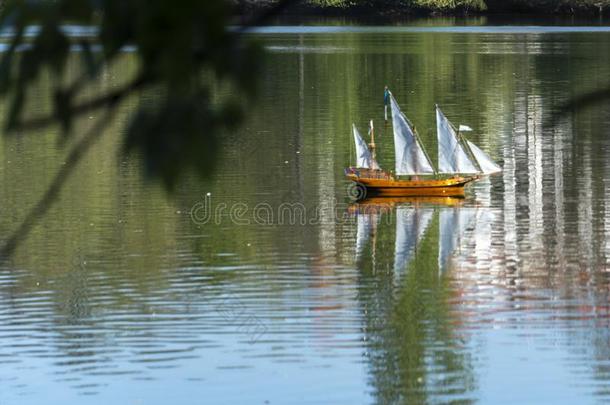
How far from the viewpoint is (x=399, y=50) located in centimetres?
11006

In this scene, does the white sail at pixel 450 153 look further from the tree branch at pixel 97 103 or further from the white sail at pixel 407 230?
the tree branch at pixel 97 103

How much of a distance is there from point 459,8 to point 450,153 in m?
128

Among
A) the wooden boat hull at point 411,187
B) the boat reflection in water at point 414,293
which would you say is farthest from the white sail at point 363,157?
the boat reflection in water at point 414,293

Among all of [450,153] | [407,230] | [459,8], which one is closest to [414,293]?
[407,230]

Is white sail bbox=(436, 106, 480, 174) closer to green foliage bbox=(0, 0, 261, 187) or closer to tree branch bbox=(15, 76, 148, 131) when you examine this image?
green foliage bbox=(0, 0, 261, 187)

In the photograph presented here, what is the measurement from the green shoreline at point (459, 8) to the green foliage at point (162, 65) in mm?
158268

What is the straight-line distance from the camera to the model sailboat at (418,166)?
145 ft

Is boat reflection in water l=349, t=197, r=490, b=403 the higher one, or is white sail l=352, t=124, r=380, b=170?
white sail l=352, t=124, r=380, b=170

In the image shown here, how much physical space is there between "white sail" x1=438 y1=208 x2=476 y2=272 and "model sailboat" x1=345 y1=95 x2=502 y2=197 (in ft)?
9.68

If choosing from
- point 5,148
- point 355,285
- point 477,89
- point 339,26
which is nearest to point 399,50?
point 477,89

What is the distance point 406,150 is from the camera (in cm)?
4784

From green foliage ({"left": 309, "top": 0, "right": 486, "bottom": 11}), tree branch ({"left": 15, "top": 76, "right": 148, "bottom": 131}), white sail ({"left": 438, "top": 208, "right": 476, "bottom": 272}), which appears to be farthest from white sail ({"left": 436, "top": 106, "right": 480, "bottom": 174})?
green foliage ({"left": 309, "top": 0, "right": 486, "bottom": 11})

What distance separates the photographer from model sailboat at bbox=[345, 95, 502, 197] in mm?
44094

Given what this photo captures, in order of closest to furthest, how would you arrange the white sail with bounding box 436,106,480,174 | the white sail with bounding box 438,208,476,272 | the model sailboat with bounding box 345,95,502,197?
the white sail with bounding box 438,208,476,272 < the model sailboat with bounding box 345,95,502,197 < the white sail with bounding box 436,106,480,174
